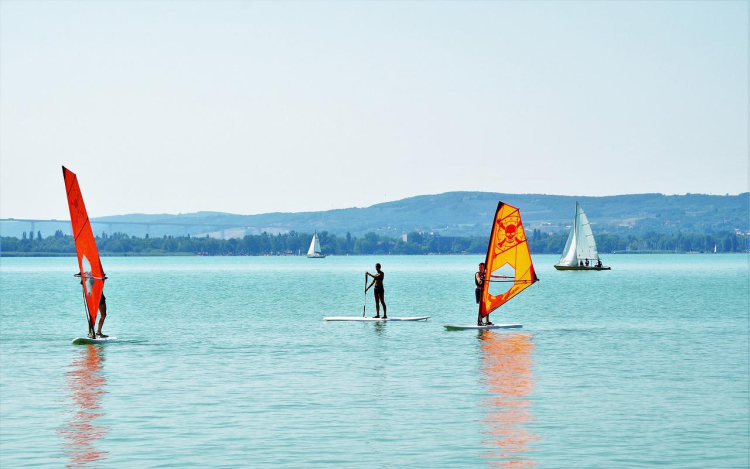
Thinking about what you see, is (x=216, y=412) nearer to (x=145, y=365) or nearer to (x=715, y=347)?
(x=145, y=365)

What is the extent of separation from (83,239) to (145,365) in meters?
6.10

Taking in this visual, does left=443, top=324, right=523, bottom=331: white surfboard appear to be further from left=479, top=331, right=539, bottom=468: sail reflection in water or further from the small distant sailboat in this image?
the small distant sailboat

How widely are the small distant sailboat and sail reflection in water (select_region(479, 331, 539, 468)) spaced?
9251 cm

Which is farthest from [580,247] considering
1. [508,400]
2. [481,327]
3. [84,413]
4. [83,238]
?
[84,413]

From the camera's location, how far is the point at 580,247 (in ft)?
465

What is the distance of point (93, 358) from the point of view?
123 feet

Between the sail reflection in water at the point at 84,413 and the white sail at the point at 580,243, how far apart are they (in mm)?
101114

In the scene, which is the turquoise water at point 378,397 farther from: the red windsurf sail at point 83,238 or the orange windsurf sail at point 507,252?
the red windsurf sail at point 83,238

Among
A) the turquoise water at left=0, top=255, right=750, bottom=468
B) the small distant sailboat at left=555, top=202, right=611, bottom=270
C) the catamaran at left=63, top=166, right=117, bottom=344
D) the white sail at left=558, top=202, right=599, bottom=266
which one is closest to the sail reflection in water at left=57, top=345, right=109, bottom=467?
the turquoise water at left=0, top=255, right=750, bottom=468

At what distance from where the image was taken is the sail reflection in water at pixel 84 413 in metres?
20.9

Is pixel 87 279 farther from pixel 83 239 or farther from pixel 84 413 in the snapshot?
pixel 84 413

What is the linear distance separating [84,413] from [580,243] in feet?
390

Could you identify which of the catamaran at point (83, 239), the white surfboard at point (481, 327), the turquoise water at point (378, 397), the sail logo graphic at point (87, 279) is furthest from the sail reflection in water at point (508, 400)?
the sail logo graphic at point (87, 279)

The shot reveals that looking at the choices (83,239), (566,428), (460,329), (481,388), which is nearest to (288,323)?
(460,329)
